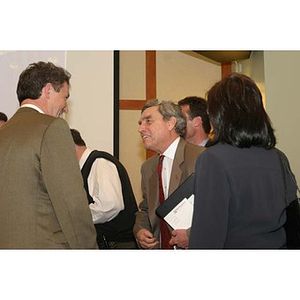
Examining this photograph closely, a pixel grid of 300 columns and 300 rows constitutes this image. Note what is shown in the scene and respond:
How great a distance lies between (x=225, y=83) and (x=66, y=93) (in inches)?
33.1

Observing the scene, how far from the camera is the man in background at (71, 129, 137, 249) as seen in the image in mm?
2627

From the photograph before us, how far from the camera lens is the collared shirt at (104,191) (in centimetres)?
262

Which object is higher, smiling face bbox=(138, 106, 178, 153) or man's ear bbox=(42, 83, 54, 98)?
man's ear bbox=(42, 83, 54, 98)

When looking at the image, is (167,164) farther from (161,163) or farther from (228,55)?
(228,55)

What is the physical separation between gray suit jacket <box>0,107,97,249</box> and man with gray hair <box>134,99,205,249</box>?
0.59 metres

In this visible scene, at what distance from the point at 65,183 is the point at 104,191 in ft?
3.14

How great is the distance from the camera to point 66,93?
80.7 inches

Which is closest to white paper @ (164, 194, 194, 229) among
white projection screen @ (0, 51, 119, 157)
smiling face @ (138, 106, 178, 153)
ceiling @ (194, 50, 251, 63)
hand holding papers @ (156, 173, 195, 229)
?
hand holding papers @ (156, 173, 195, 229)

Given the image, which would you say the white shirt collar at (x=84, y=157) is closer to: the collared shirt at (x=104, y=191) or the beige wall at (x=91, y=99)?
the collared shirt at (x=104, y=191)

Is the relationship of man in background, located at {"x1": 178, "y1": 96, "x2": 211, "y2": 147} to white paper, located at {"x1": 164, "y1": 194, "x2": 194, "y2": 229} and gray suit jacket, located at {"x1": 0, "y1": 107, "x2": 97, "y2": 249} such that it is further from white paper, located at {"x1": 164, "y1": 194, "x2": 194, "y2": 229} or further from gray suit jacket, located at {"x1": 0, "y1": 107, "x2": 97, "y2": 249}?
gray suit jacket, located at {"x1": 0, "y1": 107, "x2": 97, "y2": 249}

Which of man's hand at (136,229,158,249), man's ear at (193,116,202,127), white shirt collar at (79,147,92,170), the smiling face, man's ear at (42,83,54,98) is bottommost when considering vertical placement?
man's hand at (136,229,158,249)

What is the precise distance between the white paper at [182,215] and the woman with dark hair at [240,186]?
1.74 ft

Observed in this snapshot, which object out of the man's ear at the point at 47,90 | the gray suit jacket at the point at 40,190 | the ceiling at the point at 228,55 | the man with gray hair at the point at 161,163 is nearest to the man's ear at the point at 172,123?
the man with gray hair at the point at 161,163

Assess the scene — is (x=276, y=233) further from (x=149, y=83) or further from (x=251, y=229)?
(x=149, y=83)
